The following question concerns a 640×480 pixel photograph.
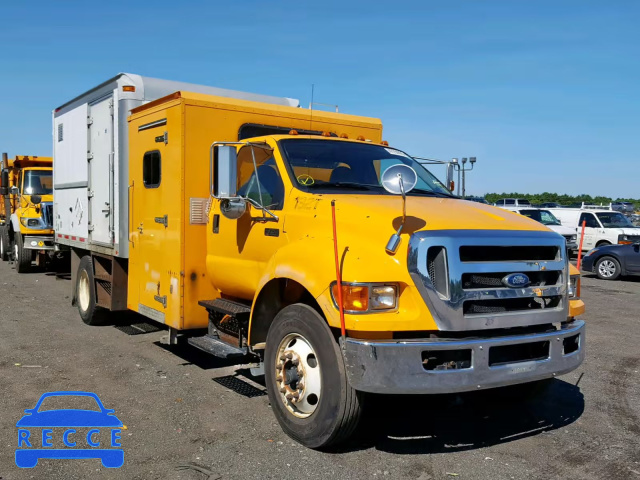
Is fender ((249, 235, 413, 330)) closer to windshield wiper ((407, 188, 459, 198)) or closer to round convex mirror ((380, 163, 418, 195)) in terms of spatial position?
round convex mirror ((380, 163, 418, 195))

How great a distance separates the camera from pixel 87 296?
8930 millimetres

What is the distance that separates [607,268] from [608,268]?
0.03 metres

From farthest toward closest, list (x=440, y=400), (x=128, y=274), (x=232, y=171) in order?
(x=128, y=274)
(x=440, y=400)
(x=232, y=171)

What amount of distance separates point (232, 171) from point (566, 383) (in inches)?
155

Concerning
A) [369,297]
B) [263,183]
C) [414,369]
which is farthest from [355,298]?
[263,183]

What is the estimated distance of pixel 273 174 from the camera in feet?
17.7

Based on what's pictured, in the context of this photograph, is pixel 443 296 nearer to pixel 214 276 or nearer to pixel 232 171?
pixel 232 171

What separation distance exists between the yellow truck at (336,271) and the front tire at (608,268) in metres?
11.8

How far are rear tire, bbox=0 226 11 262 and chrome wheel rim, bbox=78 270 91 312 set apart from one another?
994 cm

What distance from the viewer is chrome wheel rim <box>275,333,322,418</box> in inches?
175

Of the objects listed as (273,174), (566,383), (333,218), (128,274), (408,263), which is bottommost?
(566,383)

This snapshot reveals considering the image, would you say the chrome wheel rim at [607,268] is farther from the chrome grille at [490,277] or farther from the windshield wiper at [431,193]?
the chrome grille at [490,277]

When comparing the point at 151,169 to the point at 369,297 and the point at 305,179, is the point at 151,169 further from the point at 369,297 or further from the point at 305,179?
the point at 369,297

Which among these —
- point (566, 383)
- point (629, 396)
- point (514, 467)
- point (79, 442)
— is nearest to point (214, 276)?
point (79, 442)
